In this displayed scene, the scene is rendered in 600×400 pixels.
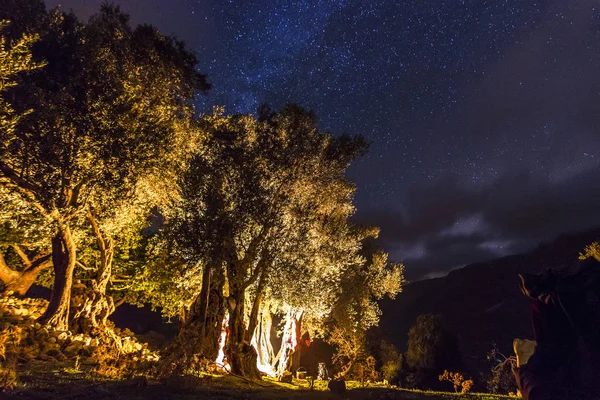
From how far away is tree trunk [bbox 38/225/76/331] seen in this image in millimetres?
22594

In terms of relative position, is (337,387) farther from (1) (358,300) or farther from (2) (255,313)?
(1) (358,300)

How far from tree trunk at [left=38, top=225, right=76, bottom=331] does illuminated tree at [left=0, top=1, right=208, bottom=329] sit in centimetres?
6

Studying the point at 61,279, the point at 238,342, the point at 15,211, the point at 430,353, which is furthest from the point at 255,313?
the point at 430,353

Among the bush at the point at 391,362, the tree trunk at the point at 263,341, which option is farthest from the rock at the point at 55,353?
the bush at the point at 391,362

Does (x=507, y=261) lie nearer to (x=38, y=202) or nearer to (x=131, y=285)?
(x=131, y=285)

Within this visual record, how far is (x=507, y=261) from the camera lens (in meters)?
111

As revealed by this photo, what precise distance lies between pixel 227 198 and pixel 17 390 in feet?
40.5

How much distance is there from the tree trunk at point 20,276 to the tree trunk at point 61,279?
6853 mm

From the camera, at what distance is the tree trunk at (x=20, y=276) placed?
1112 inches

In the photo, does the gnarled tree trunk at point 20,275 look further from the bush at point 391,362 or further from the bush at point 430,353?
the bush at point 430,353

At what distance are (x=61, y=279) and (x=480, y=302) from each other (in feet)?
298

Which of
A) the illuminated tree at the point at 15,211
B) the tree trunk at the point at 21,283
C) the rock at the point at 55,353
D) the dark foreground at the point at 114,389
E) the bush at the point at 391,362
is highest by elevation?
the illuminated tree at the point at 15,211

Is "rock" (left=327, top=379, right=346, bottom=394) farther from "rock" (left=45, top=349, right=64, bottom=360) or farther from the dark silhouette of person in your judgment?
"rock" (left=45, top=349, right=64, bottom=360)

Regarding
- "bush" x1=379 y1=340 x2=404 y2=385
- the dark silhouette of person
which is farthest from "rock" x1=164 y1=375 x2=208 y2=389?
"bush" x1=379 y1=340 x2=404 y2=385
